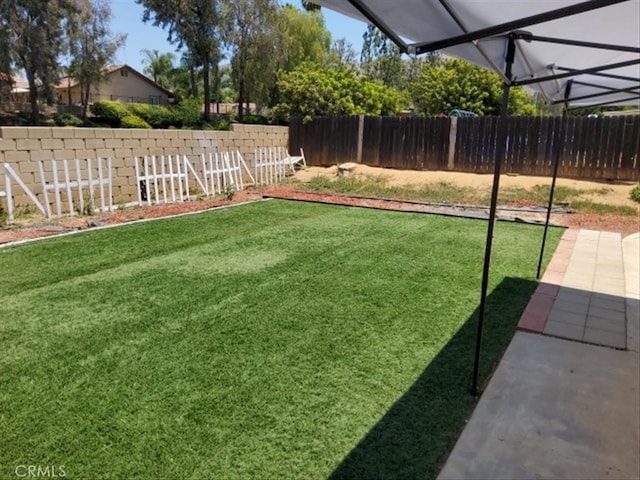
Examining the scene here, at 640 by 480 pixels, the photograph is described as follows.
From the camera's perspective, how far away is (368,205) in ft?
30.2

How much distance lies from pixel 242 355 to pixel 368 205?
6.68 metres

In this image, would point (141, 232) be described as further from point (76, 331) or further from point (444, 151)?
point (444, 151)

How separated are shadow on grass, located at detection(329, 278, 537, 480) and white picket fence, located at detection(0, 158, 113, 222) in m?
6.81

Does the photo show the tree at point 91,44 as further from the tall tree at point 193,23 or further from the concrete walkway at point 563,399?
the concrete walkway at point 563,399

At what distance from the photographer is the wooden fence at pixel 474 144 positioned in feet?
35.2

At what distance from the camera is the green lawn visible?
2.00 metres

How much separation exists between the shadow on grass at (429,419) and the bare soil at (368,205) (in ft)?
18.1

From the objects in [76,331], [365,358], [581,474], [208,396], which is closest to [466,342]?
[365,358]

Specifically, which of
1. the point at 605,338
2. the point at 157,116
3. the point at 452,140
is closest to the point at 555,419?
the point at 605,338

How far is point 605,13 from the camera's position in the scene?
7.10 feet

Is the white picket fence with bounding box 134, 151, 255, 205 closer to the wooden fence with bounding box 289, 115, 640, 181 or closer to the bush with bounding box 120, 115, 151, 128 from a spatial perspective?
the wooden fence with bounding box 289, 115, 640, 181

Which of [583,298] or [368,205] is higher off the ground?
[368,205]

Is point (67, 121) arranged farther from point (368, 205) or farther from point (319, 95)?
point (368, 205)

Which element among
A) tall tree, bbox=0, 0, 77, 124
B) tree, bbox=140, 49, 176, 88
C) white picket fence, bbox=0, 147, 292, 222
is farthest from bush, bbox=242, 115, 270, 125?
tree, bbox=140, 49, 176, 88
